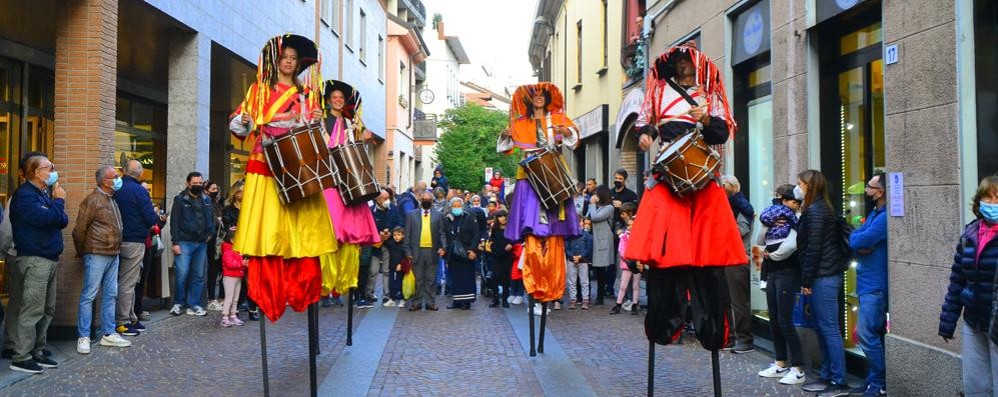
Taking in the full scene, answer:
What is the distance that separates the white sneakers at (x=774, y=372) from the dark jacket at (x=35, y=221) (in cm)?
674

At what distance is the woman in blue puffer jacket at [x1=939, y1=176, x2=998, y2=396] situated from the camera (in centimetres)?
546

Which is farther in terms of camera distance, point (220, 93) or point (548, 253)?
point (220, 93)

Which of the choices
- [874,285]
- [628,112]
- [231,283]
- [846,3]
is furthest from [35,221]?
[628,112]

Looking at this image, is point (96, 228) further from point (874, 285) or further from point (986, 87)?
point (986, 87)

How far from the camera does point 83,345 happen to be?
375 inches

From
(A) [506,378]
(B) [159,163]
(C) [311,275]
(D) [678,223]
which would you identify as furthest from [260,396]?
(B) [159,163]

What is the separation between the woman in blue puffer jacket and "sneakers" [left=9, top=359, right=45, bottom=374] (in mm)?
7561

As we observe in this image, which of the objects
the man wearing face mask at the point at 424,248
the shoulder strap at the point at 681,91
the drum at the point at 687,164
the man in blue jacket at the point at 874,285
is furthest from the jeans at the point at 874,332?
the man wearing face mask at the point at 424,248

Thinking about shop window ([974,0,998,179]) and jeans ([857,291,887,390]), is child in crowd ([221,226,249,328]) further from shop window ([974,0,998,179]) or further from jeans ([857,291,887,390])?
shop window ([974,0,998,179])

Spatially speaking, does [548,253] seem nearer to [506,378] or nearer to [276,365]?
[506,378]

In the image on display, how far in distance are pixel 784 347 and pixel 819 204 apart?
1.61 m

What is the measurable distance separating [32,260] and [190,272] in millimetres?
4361

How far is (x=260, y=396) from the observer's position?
7293 mm

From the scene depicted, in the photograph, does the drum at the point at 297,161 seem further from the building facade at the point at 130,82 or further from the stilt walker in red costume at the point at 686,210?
the building facade at the point at 130,82
